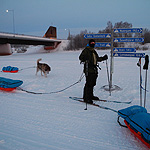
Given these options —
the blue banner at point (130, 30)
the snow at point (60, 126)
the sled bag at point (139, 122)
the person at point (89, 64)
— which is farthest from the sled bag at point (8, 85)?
the blue banner at point (130, 30)

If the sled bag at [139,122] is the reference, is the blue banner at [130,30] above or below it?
above

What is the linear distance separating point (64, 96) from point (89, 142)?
9.82 ft

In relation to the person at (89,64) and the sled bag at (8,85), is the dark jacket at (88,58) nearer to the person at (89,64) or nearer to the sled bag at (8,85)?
the person at (89,64)

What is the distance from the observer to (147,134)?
2471 millimetres

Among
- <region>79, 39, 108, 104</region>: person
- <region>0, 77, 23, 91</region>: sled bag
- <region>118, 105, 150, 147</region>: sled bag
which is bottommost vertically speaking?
<region>118, 105, 150, 147</region>: sled bag

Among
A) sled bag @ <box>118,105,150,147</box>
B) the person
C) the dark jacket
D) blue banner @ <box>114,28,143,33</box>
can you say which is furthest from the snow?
blue banner @ <box>114,28,143,33</box>

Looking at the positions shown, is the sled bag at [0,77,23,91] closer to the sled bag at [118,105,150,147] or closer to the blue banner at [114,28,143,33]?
the sled bag at [118,105,150,147]

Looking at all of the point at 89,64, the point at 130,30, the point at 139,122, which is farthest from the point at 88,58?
the point at 139,122

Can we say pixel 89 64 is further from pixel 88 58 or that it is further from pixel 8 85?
pixel 8 85

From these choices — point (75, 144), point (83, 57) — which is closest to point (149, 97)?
point (83, 57)

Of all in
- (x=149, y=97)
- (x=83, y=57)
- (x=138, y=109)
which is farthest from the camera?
(x=149, y=97)

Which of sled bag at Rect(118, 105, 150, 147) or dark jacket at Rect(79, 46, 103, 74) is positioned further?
dark jacket at Rect(79, 46, 103, 74)

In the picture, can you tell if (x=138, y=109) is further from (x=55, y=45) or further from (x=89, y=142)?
(x=55, y=45)

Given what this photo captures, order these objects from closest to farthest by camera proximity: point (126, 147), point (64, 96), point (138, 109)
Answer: point (126, 147) → point (138, 109) → point (64, 96)
